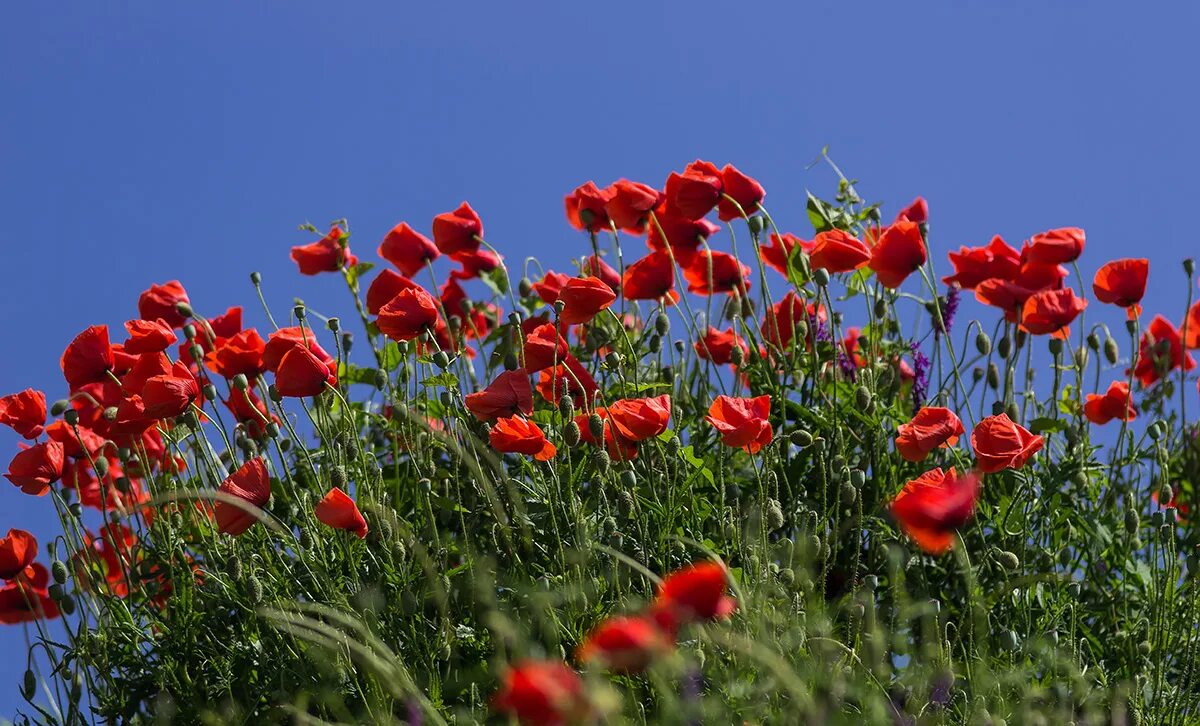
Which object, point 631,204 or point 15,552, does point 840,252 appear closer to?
point 631,204

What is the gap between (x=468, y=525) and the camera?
3.22m

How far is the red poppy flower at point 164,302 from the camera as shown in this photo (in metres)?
3.62

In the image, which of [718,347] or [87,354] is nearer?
[87,354]

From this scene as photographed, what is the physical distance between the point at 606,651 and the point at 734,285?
2304 mm

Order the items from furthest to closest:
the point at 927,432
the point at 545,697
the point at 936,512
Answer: the point at 927,432
the point at 936,512
the point at 545,697

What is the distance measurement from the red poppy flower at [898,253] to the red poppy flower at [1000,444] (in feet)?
2.28

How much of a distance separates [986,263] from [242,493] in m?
1.88

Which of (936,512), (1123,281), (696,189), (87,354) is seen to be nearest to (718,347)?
(696,189)

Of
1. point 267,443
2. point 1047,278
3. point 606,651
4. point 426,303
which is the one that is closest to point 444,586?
point 426,303

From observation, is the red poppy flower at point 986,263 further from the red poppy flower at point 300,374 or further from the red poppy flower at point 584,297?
the red poppy flower at point 300,374

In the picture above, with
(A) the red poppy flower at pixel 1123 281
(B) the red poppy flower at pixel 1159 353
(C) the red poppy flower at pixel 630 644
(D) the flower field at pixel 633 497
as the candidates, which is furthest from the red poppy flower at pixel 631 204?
(C) the red poppy flower at pixel 630 644

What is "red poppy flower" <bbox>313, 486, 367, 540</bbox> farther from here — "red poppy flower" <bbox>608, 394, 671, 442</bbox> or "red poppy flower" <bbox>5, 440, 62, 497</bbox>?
"red poppy flower" <bbox>5, 440, 62, 497</bbox>

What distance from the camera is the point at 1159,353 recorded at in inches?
144

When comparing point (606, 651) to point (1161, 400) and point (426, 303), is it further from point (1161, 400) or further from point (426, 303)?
point (1161, 400)
